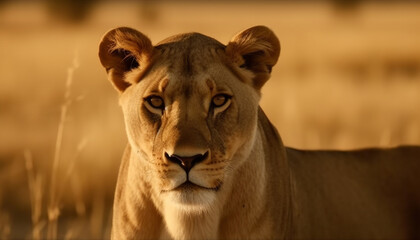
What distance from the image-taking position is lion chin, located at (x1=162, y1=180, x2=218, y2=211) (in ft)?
10.4

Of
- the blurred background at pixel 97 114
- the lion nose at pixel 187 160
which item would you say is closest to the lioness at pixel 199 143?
the lion nose at pixel 187 160

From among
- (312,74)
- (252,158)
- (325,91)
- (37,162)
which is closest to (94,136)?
(37,162)

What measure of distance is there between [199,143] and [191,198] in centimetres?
20

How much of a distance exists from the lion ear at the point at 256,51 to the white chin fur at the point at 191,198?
23.2 inches

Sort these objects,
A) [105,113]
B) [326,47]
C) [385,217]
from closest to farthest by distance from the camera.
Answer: [385,217] → [105,113] → [326,47]

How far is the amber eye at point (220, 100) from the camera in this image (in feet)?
11.1

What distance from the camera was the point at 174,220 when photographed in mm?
3480

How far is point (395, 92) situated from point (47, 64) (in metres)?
5.60

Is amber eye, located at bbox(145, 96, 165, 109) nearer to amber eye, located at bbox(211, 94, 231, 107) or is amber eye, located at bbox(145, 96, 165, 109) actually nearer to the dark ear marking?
amber eye, located at bbox(211, 94, 231, 107)

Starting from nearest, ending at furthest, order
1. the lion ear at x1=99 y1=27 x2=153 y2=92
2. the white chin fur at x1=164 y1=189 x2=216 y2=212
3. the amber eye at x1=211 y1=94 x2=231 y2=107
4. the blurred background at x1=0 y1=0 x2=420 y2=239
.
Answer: the white chin fur at x1=164 y1=189 x2=216 y2=212 < the amber eye at x1=211 y1=94 x2=231 y2=107 < the lion ear at x1=99 y1=27 x2=153 y2=92 < the blurred background at x1=0 y1=0 x2=420 y2=239

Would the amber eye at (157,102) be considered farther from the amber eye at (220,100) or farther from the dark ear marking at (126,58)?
the dark ear marking at (126,58)

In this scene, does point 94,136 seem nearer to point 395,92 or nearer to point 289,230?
point 395,92

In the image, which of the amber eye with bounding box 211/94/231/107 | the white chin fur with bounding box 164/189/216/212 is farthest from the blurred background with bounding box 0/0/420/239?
the white chin fur with bounding box 164/189/216/212

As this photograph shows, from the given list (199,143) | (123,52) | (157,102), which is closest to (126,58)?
(123,52)
